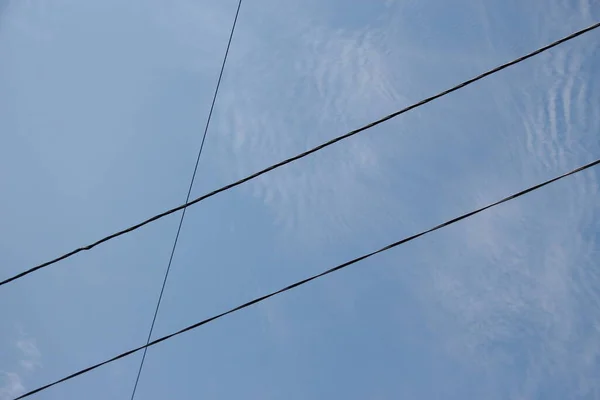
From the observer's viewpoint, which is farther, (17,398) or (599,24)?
(17,398)

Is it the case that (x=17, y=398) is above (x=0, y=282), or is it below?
below

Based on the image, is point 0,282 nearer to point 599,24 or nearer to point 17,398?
point 17,398

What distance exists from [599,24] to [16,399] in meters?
5.86

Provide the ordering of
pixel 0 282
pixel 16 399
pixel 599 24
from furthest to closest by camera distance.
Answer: pixel 16 399
pixel 0 282
pixel 599 24

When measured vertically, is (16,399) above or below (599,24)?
below

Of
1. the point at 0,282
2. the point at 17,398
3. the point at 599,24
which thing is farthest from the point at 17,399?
the point at 599,24

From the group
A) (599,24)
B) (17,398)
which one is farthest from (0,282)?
(599,24)

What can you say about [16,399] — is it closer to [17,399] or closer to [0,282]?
[17,399]

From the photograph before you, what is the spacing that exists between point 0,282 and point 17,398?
143 cm

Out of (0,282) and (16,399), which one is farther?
(16,399)

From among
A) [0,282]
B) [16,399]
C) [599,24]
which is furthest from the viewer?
[16,399]

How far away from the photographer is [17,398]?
4340 millimetres

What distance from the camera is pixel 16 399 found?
433cm

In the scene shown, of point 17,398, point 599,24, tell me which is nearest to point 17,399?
point 17,398
